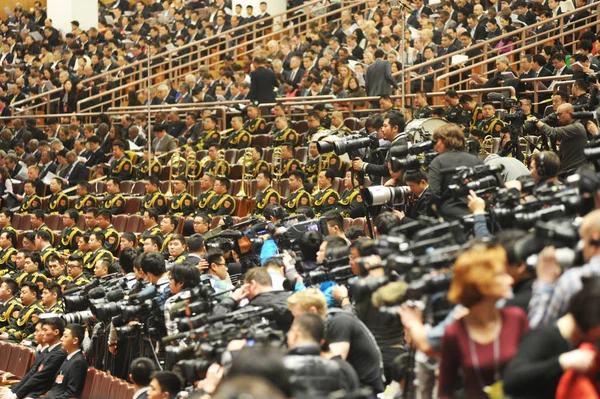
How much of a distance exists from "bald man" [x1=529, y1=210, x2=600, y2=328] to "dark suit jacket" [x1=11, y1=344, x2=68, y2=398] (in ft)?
15.6

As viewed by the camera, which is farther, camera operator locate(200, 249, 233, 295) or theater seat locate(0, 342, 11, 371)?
theater seat locate(0, 342, 11, 371)

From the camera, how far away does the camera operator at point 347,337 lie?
483 centimetres

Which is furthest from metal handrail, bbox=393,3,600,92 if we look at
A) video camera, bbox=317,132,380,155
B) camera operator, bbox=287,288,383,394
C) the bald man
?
the bald man

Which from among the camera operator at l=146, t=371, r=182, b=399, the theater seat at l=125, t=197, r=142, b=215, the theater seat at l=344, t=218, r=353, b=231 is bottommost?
the camera operator at l=146, t=371, r=182, b=399

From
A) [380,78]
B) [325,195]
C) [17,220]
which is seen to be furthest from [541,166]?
[17,220]

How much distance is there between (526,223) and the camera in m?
4.43

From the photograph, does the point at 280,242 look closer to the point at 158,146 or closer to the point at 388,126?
the point at 388,126

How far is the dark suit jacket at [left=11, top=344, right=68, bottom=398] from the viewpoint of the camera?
770 centimetres

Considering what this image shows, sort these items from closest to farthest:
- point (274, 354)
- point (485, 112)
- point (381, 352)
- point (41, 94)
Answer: point (274, 354) → point (381, 352) → point (485, 112) → point (41, 94)

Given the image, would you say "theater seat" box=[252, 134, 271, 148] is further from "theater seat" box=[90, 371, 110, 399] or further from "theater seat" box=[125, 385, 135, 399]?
"theater seat" box=[125, 385, 135, 399]

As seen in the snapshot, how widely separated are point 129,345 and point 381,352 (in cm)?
248

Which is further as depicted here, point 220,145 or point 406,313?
point 220,145

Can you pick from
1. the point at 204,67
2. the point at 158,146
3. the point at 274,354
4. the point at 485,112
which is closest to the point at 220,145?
the point at 158,146

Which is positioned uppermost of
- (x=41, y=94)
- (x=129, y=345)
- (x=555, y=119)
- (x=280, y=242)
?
(x=41, y=94)
